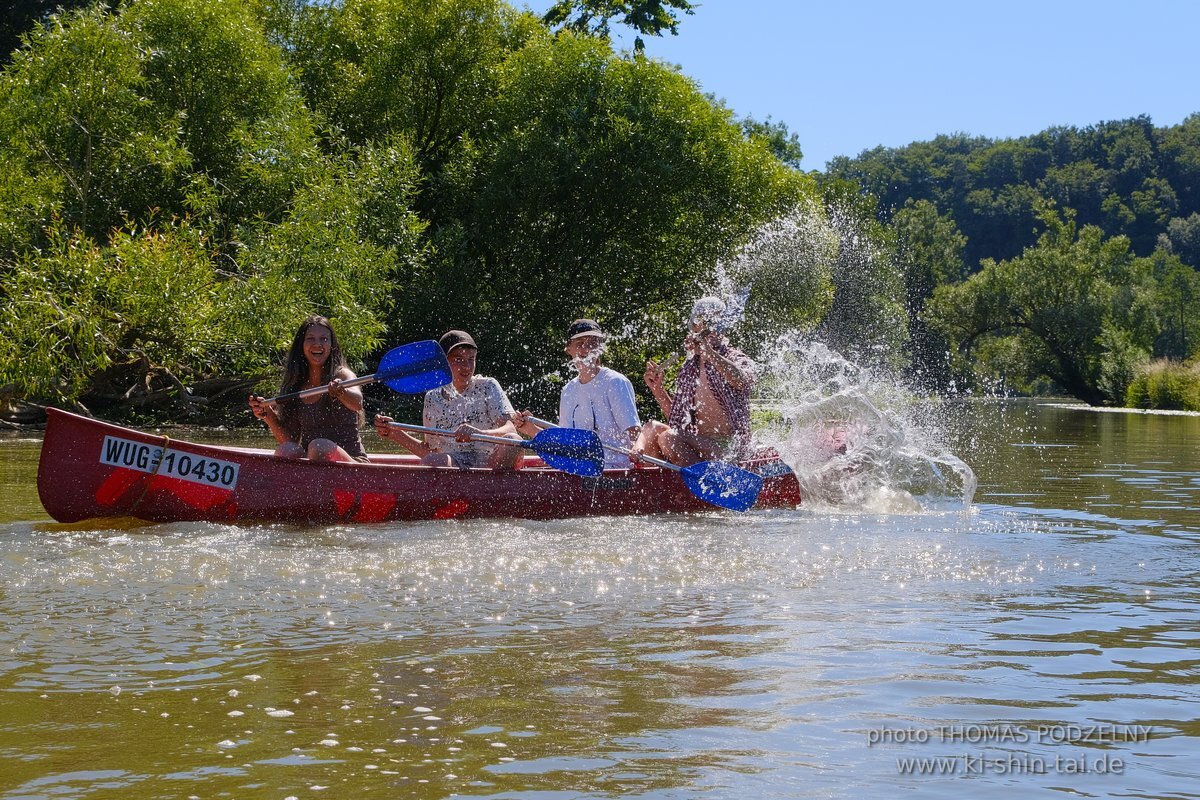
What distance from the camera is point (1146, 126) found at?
131m

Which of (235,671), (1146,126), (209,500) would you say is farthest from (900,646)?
(1146,126)

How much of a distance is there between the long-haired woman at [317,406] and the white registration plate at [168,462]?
441 mm

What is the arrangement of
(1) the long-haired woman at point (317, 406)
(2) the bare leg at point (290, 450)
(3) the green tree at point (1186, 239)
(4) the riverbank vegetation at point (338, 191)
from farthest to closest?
(3) the green tree at point (1186, 239), (4) the riverbank vegetation at point (338, 191), (2) the bare leg at point (290, 450), (1) the long-haired woman at point (317, 406)

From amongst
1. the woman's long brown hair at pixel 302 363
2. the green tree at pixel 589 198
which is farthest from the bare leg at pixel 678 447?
the green tree at pixel 589 198

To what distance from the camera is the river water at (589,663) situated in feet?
12.7

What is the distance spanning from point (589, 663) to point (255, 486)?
3979 mm

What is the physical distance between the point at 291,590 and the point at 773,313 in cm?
2265

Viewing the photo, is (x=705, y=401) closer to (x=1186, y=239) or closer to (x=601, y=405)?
(x=601, y=405)

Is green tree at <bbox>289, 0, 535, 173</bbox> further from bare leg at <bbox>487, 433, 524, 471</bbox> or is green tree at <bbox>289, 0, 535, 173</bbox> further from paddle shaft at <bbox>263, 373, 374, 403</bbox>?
paddle shaft at <bbox>263, 373, 374, 403</bbox>

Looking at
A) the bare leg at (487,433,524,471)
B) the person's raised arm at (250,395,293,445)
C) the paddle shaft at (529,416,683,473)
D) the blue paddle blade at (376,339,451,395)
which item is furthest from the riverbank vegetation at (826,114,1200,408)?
the person's raised arm at (250,395,293,445)

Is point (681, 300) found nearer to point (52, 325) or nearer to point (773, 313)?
point (773, 313)

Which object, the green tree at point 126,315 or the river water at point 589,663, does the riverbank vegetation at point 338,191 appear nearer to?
the green tree at point 126,315

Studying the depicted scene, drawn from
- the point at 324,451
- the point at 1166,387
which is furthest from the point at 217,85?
the point at 1166,387

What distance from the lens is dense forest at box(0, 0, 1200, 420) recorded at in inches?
712
